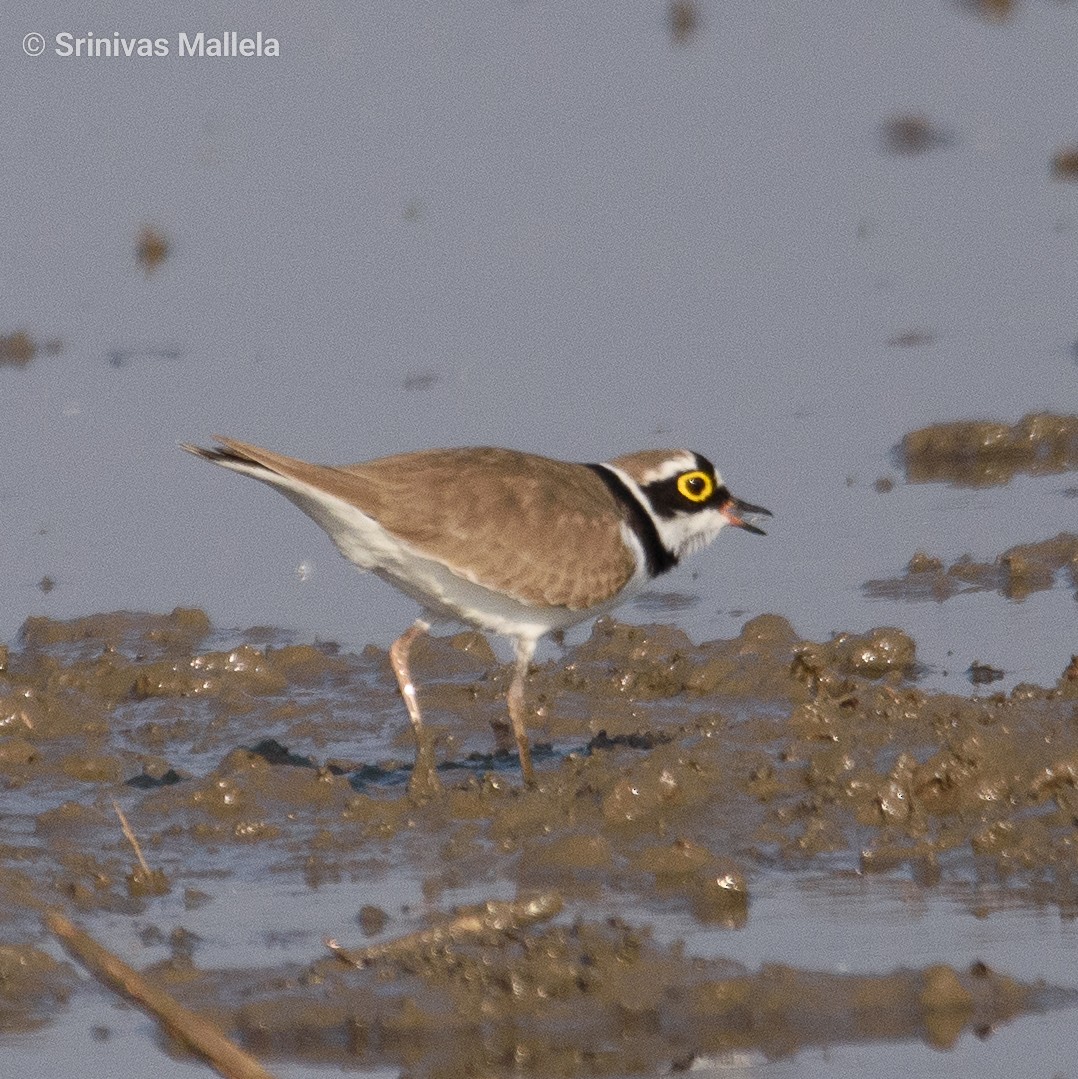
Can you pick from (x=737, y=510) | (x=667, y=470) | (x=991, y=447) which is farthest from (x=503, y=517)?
(x=991, y=447)

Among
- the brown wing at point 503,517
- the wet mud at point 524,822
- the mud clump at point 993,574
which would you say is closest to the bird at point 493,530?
the brown wing at point 503,517

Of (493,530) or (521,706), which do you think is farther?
(521,706)

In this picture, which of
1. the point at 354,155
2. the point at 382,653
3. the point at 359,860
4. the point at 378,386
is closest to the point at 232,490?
the point at 378,386

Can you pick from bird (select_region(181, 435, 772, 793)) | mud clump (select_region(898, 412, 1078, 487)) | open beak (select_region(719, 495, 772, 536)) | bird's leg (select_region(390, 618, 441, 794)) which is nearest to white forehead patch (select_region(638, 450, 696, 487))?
bird (select_region(181, 435, 772, 793))

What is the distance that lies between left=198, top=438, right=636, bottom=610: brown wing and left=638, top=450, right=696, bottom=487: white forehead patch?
1.04 feet

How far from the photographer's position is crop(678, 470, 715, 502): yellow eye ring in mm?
9891

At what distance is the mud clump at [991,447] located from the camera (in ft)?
42.2

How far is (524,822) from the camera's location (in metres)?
8.48

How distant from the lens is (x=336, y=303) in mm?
15906

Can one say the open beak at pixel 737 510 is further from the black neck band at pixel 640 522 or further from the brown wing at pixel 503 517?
the brown wing at pixel 503 517

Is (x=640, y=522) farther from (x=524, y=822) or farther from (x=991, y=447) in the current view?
(x=991, y=447)

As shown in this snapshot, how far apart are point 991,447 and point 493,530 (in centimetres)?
457

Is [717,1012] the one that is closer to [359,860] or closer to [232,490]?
[359,860]

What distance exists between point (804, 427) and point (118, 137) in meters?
8.35
